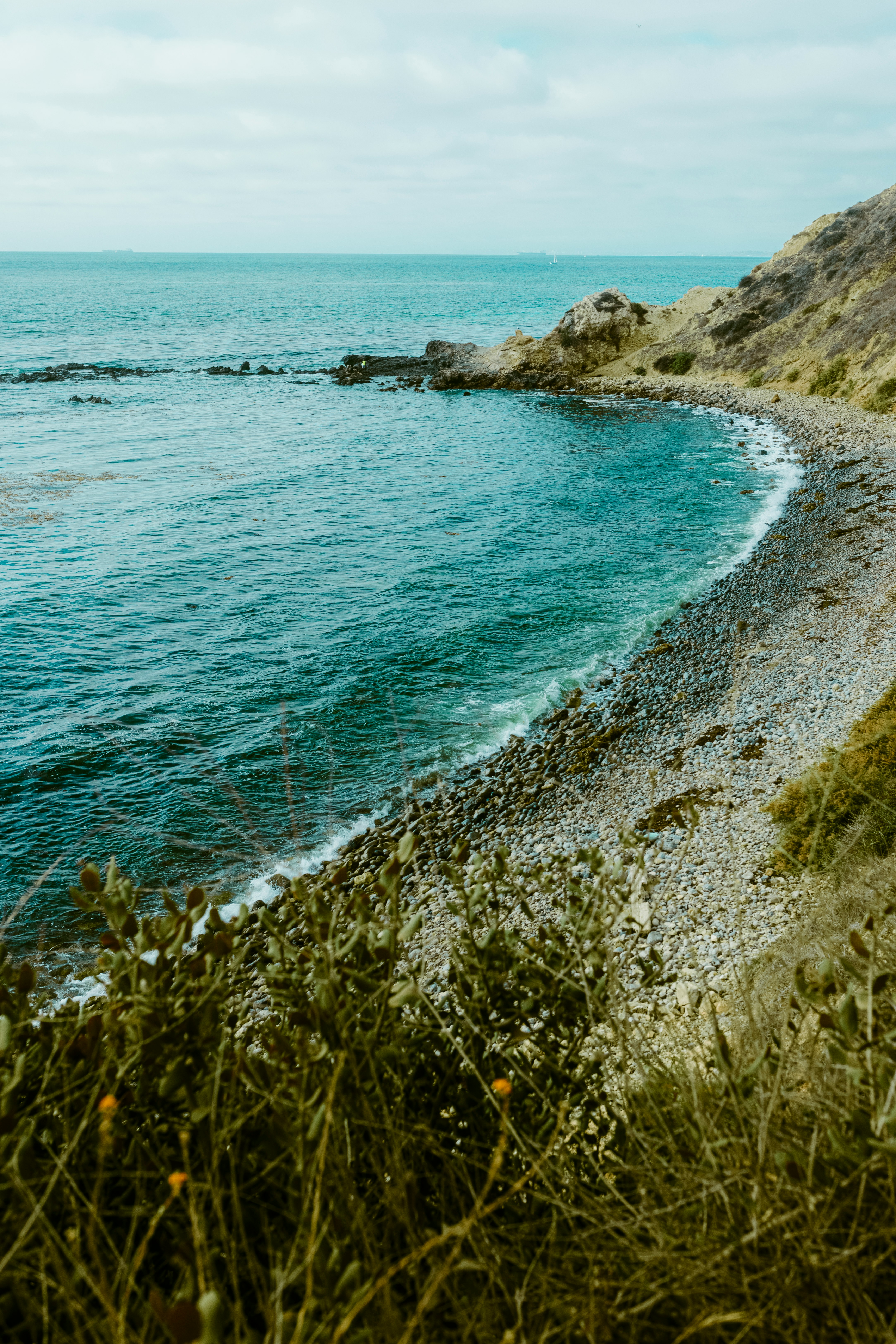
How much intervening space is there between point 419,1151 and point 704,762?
13123 millimetres

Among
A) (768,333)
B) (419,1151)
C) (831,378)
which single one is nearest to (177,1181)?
(419,1151)

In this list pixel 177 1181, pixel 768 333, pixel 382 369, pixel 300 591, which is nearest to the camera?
pixel 177 1181

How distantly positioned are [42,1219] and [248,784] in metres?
14.3

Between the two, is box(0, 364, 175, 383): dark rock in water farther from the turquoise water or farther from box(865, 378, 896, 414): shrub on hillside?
box(865, 378, 896, 414): shrub on hillside

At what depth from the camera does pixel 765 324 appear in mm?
55625

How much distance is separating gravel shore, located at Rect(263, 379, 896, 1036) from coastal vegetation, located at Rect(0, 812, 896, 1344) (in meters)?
0.72

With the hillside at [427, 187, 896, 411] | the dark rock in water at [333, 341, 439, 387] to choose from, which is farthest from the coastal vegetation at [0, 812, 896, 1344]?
the dark rock in water at [333, 341, 439, 387]

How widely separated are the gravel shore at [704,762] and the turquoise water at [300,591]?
1.41 metres

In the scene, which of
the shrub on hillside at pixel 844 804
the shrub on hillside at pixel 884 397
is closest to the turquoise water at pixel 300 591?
the shrub on hillside at pixel 884 397

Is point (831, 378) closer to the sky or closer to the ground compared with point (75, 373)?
closer to the ground

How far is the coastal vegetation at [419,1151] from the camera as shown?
2.40 m

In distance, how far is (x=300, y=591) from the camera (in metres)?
26.1

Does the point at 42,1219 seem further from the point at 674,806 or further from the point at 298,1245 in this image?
the point at 674,806

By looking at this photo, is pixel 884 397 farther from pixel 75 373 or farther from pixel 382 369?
pixel 75 373
